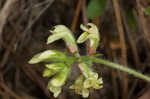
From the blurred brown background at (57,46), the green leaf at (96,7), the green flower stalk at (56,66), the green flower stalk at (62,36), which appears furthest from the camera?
the blurred brown background at (57,46)

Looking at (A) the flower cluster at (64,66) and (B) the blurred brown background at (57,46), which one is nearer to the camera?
(A) the flower cluster at (64,66)

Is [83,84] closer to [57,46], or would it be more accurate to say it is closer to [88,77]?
[88,77]

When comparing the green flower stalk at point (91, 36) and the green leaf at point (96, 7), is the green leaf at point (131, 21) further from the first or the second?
the green flower stalk at point (91, 36)

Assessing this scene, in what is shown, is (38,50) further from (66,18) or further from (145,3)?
(145,3)

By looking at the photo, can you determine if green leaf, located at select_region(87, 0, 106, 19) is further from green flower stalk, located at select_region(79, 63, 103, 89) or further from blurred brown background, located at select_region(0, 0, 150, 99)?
green flower stalk, located at select_region(79, 63, 103, 89)

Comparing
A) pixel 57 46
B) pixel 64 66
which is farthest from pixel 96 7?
pixel 57 46

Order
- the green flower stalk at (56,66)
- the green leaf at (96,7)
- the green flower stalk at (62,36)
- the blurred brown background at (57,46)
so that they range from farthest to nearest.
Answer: the blurred brown background at (57,46) < the green leaf at (96,7) < the green flower stalk at (62,36) < the green flower stalk at (56,66)

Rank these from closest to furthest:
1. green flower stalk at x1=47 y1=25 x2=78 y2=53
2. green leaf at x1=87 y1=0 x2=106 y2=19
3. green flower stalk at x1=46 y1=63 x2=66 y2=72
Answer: green flower stalk at x1=46 y1=63 x2=66 y2=72 → green flower stalk at x1=47 y1=25 x2=78 y2=53 → green leaf at x1=87 y1=0 x2=106 y2=19

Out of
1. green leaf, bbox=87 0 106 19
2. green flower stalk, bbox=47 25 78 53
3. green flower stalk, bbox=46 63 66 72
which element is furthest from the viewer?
green leaf, bbox=87 0 106 19

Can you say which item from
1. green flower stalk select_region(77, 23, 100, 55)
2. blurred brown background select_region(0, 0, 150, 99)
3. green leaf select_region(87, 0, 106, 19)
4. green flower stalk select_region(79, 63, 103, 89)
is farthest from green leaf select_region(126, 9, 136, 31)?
green flower stalk select_region(79, 63, 103, 89)

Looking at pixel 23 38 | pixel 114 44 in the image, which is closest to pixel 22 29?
pixel 23 38

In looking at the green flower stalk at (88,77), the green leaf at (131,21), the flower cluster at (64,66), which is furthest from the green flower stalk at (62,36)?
the green leaf at (131,21)
